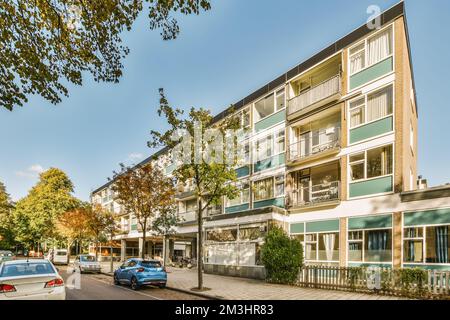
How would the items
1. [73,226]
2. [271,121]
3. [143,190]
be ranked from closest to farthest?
1. [271,121]
2. [143,190]
3. [73,226]

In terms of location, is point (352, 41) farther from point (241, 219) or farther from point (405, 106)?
point (241, 219)

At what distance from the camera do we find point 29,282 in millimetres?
9484

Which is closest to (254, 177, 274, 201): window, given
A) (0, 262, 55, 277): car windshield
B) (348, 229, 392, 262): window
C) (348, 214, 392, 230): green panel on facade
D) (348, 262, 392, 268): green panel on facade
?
(348, 214, 392, 230): green panel on facade

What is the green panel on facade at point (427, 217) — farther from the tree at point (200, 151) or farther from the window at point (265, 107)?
the window at point (265, 107)

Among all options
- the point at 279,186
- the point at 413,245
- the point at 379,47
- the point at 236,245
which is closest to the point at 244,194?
the point at 279,186

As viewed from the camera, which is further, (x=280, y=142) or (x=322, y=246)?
(x=280, y=142)

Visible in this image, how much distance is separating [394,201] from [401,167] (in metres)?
1.58

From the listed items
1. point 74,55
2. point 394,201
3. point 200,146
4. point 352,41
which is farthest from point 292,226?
point 74,55

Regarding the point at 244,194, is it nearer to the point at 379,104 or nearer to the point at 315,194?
the point at 315,194

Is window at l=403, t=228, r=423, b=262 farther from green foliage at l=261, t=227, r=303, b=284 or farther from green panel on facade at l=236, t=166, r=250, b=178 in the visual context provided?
green panel on facade at l=236, t=166, r=250, b=178

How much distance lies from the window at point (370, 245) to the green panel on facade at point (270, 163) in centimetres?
718

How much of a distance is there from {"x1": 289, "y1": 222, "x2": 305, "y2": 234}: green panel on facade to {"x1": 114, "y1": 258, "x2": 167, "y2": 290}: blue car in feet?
27.4

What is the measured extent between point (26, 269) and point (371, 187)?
15.0m

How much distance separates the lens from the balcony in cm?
2091
